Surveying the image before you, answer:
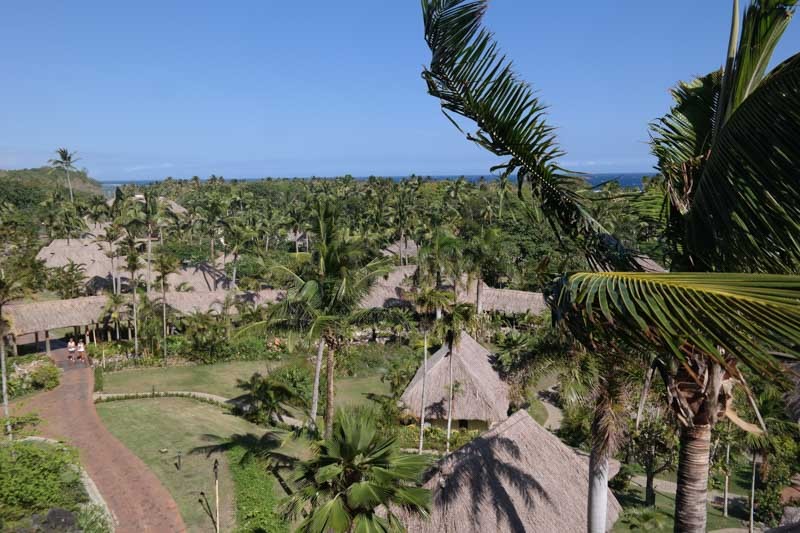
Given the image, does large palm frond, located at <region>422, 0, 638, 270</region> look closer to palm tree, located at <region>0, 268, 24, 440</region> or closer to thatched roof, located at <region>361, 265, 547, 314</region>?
palm tree, located at <region>0, 268, 24, 440</region>

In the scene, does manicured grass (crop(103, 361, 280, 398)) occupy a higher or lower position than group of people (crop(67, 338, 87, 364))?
lower

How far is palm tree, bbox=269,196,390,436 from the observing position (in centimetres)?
1377

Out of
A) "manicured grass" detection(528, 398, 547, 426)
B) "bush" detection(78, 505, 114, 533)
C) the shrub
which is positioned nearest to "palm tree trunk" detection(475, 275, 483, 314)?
"manicured grass" detection(528, 398, 547, 426)

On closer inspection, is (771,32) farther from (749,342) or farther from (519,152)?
(749,342)

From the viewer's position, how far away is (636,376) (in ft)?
28.7

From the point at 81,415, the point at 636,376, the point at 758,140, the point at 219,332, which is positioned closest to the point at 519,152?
the point at 758,140

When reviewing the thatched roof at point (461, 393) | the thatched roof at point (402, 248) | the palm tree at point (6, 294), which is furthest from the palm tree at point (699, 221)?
the thatched roof at point (402, 248)

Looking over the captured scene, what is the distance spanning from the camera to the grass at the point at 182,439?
50.0 feet

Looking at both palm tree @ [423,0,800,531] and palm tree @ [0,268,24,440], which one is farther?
palm tree @ [0,268,24,440]

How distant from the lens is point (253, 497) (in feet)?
50.5

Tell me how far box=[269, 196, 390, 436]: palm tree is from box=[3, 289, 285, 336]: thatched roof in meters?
17.4

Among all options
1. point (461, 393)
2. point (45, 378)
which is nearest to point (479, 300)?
point (461, 393)

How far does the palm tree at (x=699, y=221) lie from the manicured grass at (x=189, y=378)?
2485 cm

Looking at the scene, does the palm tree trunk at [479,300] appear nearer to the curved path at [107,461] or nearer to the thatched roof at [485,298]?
the thatched roof at [485,298]
